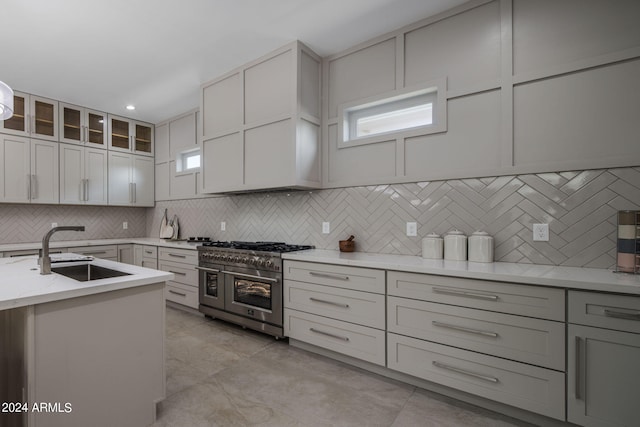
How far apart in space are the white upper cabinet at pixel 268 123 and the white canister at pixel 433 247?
1.24 metres

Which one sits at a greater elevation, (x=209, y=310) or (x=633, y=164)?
(x=633, y=164)

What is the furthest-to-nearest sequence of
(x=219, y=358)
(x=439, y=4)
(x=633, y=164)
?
(x=219, y=358) < (x=439, y=4) < (x=633, y=164)

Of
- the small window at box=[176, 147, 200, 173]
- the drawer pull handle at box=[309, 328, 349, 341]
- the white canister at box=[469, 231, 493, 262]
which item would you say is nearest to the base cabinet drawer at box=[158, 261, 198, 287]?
the small window at box=[176, 147, 200, 173]

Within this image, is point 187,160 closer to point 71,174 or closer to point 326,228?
point 71,174

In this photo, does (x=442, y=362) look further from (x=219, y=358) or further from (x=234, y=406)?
(x=219, y=358)

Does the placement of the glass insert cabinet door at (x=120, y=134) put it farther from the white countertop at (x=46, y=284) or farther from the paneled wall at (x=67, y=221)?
the white countertop at (x=46, y=284)

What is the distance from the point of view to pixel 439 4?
239 centimetres

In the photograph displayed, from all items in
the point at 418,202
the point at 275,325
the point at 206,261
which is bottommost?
the point at 275,325

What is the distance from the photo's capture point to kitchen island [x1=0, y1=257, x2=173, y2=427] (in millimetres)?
1377

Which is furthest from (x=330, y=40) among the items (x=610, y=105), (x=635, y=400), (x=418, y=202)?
(x=635, y=400)

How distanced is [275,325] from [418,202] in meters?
1.72

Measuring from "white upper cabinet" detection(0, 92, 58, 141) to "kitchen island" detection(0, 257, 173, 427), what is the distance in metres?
3.12

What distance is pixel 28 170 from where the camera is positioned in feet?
12.9

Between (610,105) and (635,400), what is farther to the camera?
(610,105)
